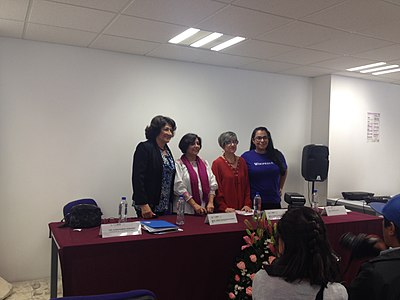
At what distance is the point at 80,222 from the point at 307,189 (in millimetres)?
3705

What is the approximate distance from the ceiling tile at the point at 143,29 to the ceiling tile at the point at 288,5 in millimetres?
759

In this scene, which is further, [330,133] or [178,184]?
[330,133]

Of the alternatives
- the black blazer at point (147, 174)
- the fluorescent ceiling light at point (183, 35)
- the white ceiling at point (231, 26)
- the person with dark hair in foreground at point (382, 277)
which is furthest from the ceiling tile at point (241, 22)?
the person with dark hair in foreground at point (382, 277)

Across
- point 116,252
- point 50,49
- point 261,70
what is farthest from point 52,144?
point 261,70

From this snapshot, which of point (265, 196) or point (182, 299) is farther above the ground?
point (265, 196)

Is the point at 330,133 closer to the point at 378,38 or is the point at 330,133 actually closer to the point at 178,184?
the point at 378,38

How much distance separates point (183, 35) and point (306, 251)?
99.5 inches

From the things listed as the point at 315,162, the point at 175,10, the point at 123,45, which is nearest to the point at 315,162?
the point at 315,162

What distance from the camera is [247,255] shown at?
233 centimetres

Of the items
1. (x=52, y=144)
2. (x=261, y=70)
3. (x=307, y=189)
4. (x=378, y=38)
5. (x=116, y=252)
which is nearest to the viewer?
(x=116, y=252)

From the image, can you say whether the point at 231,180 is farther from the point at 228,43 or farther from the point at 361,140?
the point at 361,140

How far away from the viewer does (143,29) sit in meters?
3.14

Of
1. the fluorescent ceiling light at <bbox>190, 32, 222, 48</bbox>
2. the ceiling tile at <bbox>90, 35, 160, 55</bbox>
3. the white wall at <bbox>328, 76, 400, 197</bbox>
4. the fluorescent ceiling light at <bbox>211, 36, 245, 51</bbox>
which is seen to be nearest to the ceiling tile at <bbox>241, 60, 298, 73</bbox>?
the fluorescent ceiling light at <bbox>211, 36, 245, 51</bbox>

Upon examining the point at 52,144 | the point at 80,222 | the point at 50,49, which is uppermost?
the point at 50,49
